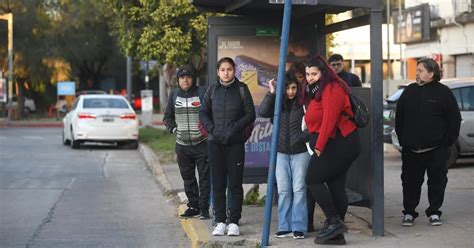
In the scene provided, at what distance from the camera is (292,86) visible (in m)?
7.43

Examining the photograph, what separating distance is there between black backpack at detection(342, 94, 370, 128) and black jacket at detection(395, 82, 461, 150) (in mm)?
1269

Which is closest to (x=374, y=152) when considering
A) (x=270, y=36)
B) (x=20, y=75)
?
(x=270, y=36)

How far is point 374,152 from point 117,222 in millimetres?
3817

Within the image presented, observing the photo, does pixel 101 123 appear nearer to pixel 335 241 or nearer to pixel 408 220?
pixel 408 220

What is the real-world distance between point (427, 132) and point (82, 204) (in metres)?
5.49

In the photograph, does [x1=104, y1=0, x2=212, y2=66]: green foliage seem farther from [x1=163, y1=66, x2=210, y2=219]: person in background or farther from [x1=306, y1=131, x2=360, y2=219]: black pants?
[x1=306, y1=131, x2=360, y2=219]: black pants

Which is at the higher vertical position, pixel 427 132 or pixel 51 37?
pixel 51 37

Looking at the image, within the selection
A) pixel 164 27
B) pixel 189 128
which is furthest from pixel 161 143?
pixel 189 128

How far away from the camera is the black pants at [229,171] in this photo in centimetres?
780

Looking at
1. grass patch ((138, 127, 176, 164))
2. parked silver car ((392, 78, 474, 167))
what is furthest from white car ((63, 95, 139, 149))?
parked silver car ((392, 78, 474, 167))

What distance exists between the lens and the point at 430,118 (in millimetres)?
8109

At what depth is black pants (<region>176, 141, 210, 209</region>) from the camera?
9000 millimetres

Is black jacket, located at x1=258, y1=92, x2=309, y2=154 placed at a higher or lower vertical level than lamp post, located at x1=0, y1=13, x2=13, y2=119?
lower

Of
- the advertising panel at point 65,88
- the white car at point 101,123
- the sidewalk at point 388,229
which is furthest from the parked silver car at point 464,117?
the advertising panel at point 65,88
